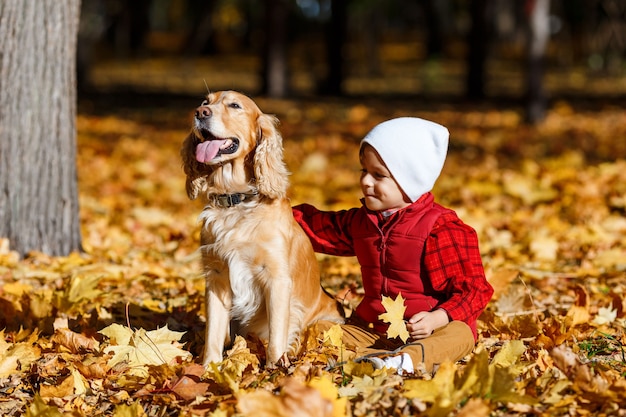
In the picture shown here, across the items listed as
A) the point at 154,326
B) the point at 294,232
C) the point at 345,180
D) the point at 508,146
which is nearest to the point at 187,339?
the point at 154,326

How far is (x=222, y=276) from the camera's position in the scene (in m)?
3.73

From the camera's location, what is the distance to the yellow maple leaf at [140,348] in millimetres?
3619

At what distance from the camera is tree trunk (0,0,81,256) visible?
545 centimetres

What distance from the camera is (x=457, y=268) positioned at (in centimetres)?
355

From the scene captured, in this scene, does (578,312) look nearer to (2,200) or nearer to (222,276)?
(222,276)

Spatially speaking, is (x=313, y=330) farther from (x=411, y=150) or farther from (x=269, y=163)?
(x=411, y=150)

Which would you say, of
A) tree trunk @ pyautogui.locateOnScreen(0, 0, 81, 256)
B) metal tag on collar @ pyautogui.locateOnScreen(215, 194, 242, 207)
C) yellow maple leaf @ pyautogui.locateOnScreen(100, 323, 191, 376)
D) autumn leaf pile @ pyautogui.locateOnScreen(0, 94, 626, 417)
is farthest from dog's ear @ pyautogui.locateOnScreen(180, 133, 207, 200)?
tree trunk @ pyautogui.locateOnScreen(0, 0, 81, 256)

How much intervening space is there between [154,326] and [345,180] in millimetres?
5637

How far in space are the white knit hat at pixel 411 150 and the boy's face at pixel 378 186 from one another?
1.8 inches

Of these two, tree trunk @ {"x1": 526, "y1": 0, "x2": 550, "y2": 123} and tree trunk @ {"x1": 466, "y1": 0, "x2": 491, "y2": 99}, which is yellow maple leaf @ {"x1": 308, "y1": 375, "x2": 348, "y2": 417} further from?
tree trunk @ {"x1": 466, "y1": 0, "x2": 491, "y2": 99}

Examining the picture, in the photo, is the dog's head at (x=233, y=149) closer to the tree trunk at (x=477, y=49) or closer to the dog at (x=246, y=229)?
the dog at (x=246, y=229)

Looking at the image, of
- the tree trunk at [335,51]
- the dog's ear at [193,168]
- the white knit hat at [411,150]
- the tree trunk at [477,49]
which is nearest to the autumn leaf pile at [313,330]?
the dog's ear at [193,168]

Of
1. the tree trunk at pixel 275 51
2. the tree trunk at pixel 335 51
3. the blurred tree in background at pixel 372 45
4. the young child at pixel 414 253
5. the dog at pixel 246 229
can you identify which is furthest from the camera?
the tree trunk at pixel 335 51

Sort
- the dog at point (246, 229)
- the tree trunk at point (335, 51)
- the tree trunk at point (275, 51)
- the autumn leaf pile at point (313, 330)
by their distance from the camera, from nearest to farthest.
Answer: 1. the autumn leaf pile at point (313, 330)
2. the dog at point (246, 229)
3. the tree trunk at point (275, 51)
4. the tree trunk at point (335, 51)
